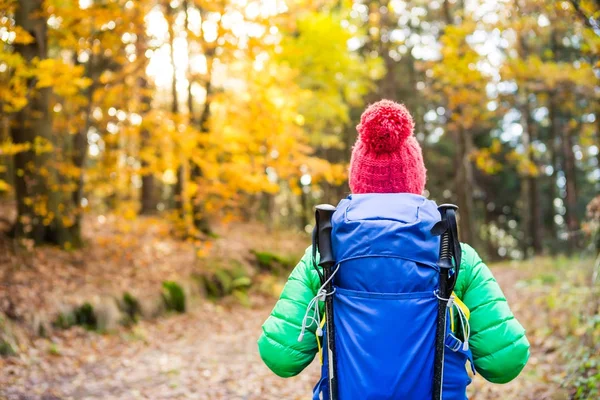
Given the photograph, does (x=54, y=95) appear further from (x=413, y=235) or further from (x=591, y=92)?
(x=413, y=235)

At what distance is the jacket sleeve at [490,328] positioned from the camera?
2.04 meters

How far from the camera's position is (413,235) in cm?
198

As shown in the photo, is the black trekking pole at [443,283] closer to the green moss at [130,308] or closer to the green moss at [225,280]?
the green moss at [130,308]

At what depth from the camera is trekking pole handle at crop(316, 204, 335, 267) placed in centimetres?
202

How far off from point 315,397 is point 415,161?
1091 mm

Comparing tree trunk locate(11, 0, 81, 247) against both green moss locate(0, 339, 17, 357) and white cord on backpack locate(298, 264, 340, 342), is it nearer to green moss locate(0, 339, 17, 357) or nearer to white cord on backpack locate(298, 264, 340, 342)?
green moss locate(0, 339, 17, 357)

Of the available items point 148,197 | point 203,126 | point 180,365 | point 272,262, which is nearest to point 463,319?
point 180,365

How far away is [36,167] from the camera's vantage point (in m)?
10.2

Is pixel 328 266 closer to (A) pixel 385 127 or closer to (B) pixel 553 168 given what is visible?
(A) pixel 385 127

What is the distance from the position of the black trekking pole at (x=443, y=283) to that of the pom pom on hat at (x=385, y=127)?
1.38 feet

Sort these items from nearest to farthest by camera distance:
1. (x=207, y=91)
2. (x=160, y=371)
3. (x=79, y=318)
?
1. (x=160, y=371)
2. (x=79, y=318)
3. (x=207, y=91)

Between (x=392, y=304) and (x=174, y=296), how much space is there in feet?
32.7

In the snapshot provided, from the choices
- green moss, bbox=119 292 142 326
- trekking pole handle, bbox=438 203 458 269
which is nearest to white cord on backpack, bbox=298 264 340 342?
trekking pole handle, bbox=438 203 458 269

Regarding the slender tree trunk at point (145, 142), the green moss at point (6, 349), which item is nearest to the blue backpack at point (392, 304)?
the green moss at point (6, 349)
